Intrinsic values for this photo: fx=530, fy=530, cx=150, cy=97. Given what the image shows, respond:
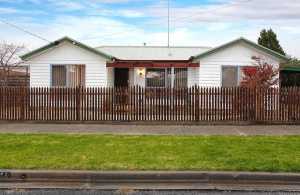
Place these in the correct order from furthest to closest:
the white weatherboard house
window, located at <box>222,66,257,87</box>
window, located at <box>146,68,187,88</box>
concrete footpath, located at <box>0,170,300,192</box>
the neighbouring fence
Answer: window, located at <box>146,68,187,88</box> < window, located at <box>222,66,257,87</box> < the white weatherboard house < the neighbouring fence < concrete footpath, located at <box>0,170,300,192</box>

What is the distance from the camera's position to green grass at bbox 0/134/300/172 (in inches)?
376

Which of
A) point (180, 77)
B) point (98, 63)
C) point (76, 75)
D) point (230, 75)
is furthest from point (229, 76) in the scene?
point (76, 75)

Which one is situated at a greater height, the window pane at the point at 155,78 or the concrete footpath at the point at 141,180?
the window pane at the point at 155,78

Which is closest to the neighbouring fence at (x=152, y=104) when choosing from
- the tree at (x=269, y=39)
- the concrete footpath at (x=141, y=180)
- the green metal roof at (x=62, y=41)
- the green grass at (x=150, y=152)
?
the green grass at (x=150, y=152)

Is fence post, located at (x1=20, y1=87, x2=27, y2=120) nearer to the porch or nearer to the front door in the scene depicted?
the porch

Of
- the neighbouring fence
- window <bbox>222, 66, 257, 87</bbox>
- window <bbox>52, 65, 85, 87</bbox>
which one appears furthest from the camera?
window <bbox>52, 65, 85, 87</bbox>

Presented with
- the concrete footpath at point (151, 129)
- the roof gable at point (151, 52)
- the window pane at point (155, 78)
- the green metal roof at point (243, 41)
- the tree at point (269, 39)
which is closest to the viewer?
the concrete footpath at point (151, 129)

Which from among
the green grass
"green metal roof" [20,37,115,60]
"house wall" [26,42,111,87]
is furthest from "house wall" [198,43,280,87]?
the green grass

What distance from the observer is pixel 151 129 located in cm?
1602

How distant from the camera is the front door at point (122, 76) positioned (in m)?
29.2

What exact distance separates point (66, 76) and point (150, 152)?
1519 centimetres

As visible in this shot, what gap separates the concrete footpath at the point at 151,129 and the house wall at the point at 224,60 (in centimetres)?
853

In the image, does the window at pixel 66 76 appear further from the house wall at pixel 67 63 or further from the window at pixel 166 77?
the window at pixel 166 77

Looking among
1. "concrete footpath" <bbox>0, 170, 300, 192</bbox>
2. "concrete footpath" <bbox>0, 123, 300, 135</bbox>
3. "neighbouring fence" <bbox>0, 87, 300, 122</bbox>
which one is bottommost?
"concrete footpath" <bbox>0, 170, 300, 192</bbox>
